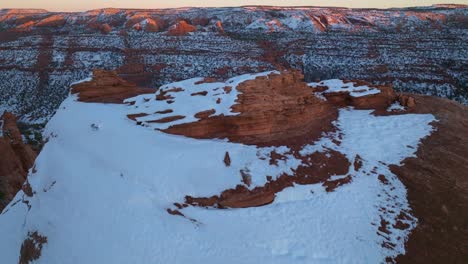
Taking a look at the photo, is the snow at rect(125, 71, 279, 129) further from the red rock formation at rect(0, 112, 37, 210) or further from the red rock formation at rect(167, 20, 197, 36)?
the red rock formation at rect(167, 20, 197, 36)

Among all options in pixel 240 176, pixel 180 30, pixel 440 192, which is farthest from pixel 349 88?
pixel 180 30

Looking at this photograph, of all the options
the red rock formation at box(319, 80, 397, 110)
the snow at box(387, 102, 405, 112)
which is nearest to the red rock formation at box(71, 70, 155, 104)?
the red rock formation at box(319, 80, 397, 110)

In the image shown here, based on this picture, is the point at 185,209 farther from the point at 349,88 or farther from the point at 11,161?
the point at 11,161

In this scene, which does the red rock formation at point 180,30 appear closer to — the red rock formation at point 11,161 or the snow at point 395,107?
the red rock formation at point 11,161

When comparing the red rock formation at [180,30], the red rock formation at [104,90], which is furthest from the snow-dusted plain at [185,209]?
the red rock formation at [180,30]

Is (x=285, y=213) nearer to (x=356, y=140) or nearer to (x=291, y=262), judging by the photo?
(x=291, y=262)
